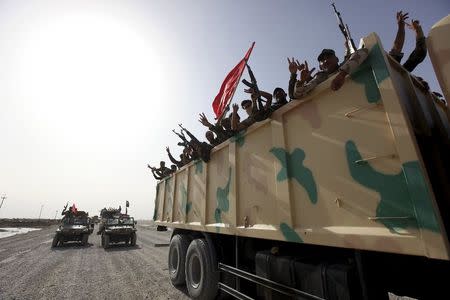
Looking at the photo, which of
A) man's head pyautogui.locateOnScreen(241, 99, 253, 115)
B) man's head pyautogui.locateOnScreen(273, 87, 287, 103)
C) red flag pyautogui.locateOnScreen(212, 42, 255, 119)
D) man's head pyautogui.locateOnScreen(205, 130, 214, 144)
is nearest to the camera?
man's head pyautogui.locateOnScreen(273, 87, 287, 103)

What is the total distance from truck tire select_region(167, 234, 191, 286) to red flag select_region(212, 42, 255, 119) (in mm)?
2989

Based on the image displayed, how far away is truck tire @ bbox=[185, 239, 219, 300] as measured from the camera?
13.1 ft

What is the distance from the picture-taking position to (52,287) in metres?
5.45

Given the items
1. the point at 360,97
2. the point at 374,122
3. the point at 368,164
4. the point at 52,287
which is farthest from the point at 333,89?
the point at 52,287

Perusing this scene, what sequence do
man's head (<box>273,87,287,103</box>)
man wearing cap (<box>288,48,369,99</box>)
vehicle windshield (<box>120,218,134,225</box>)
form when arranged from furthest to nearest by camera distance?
1. vehicle windshield (<box>120,218,134,225</box>)
2. man's head (<box>273,87,287,103</box>)
3. man wearing cap (<box>288,48,369,99</box>)

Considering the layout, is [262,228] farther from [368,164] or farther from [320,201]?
[368,164]

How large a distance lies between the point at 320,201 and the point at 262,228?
0.94m

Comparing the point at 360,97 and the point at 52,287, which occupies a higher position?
the point at 360,97

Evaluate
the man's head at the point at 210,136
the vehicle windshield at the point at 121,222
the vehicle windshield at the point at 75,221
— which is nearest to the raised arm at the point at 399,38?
the man's head at the point at 210,136

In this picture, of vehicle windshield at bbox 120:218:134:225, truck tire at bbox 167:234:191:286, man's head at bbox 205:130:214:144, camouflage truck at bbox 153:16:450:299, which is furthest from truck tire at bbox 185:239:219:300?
vehicle windshield at bbox 120:218:134:225

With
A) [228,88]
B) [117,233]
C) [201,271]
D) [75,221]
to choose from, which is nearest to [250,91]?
[228,88]

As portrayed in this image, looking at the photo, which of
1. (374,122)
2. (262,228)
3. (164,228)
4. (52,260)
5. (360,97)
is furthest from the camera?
(52,260)

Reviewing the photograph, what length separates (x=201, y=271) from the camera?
4.23 meters

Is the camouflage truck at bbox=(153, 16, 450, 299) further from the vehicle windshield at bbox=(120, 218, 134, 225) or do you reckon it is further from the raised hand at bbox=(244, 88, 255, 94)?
the vehicle windshield at bbox=(120, 218, 134, 225)
